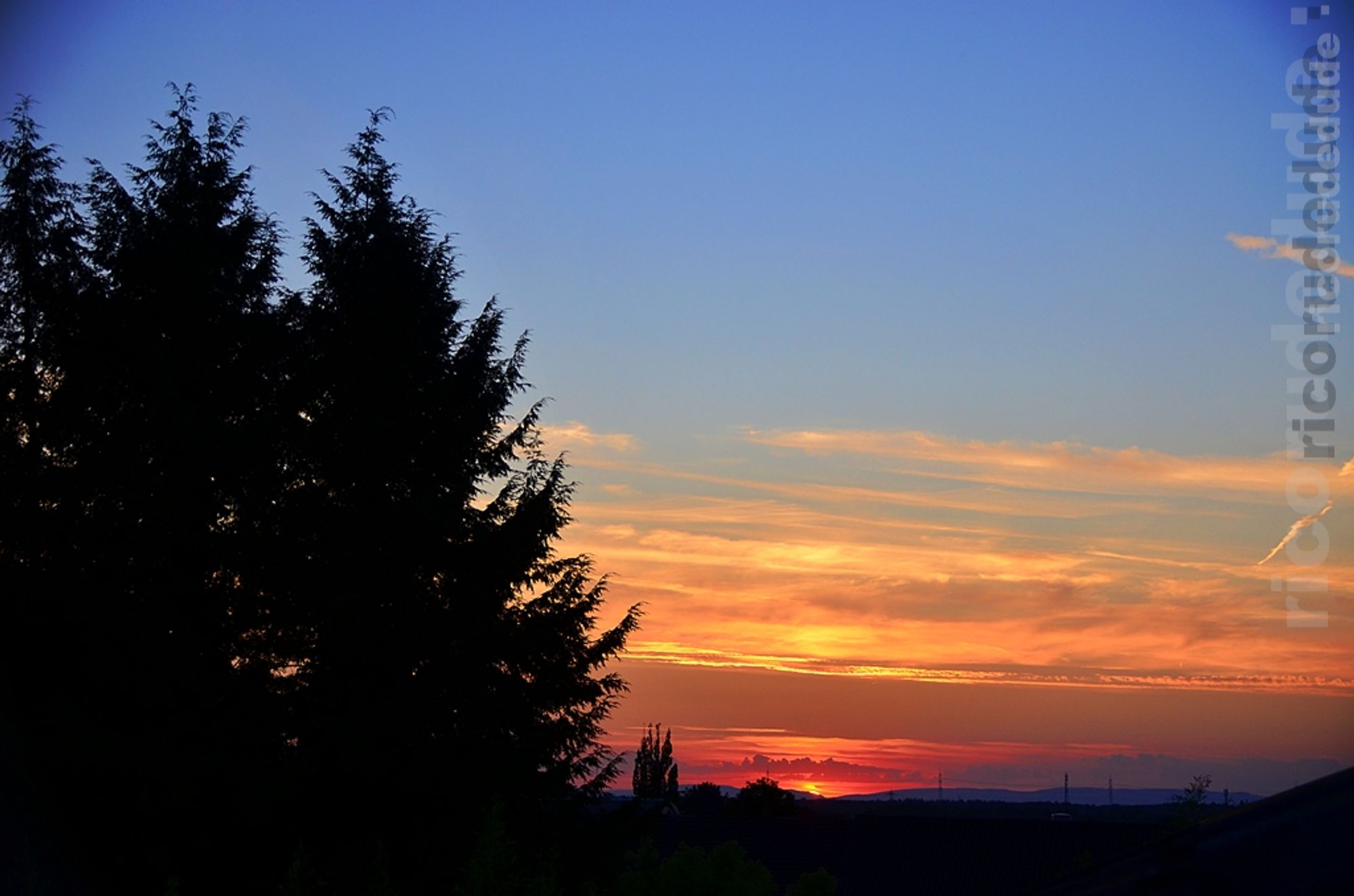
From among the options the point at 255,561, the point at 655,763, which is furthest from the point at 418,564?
the point at 655,763

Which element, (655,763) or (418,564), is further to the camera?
(655,763)

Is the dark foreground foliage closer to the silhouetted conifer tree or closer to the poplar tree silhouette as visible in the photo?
the silhouetted conifer tree

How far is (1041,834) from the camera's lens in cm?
6081

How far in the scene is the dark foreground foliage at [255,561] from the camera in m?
19.2

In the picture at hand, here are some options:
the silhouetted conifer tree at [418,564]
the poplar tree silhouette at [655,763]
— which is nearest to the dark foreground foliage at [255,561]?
the silhouetted conifer tree at [418,564]

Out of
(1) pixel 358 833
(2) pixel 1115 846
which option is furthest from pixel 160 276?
(2) pixel 1115 846

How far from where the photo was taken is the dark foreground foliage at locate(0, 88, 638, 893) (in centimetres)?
1916

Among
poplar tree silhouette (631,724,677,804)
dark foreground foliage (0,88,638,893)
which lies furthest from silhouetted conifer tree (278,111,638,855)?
poplar tree silhouette (631,724,677,804)

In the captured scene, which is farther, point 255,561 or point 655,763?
point 655,763

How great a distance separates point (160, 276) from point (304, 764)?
9.08m

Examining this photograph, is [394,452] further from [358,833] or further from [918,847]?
[918,847]

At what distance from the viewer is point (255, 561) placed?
67.4 ft

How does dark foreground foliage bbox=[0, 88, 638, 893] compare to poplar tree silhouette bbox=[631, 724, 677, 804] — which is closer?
dark foreground foliage bbox=[0, 88, 638, 893]

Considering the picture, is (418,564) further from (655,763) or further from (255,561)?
(655,763)
